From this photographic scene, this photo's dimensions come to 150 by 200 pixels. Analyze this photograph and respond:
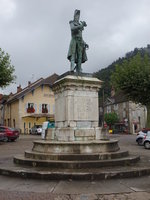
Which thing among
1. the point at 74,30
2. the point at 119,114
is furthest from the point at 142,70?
the point at 119,114

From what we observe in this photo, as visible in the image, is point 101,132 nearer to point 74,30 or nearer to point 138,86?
point 74,30

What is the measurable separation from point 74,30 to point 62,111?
3.52 metres

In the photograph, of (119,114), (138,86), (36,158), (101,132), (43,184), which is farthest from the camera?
(119,114)

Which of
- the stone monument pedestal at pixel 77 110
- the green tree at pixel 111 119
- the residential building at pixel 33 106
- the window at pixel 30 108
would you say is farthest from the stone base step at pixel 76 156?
the green tree at pixel 111 119

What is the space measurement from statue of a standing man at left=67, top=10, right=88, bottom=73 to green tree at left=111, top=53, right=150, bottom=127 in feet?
42.6

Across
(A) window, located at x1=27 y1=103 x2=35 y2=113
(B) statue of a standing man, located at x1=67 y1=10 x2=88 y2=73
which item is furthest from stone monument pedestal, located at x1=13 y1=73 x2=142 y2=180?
(A) window, located at x1=27 y1=103 x2=35 y2=113

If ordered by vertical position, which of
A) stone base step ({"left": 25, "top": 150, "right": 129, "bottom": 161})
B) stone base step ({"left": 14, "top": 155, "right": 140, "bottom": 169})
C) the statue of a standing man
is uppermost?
the statue of a standing man

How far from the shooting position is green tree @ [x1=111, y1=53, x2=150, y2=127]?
22812mm

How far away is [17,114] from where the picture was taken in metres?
43.9

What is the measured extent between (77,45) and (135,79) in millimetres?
13270

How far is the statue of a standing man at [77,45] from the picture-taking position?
10.6 metres

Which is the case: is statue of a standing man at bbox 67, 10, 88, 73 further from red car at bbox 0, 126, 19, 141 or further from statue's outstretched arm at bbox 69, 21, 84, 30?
red car at bbox 0, 126, 19, 141

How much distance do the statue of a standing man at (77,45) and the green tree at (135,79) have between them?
13.0 metres

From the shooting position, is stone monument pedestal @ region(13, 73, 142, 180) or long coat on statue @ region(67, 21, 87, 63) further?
long coat on statue @ region(67, 21, 87, 63)
